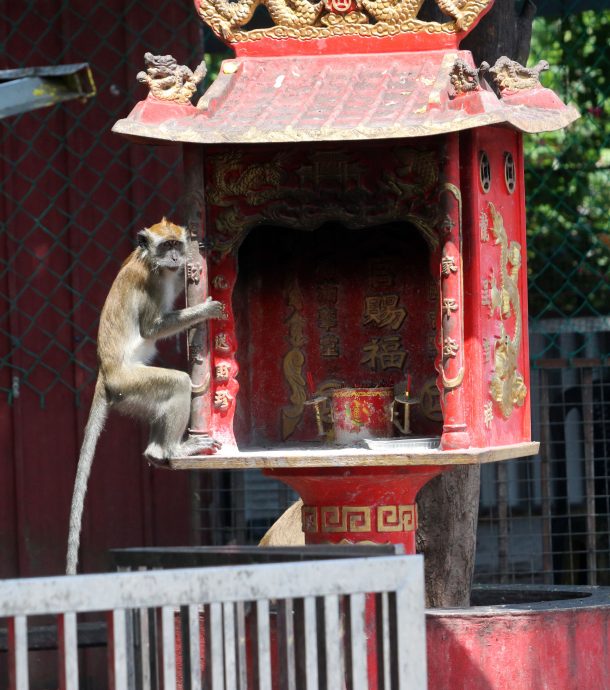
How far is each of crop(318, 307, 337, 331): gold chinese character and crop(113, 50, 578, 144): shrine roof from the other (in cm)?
105

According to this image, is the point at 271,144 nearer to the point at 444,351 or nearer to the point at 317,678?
the point at 444,351

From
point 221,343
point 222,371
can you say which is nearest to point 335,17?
point 221,343

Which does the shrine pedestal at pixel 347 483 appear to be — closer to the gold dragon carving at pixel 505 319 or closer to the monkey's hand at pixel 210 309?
the gold dragon carving at pixel 505 319

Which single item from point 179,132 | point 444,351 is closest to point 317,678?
point 444,351

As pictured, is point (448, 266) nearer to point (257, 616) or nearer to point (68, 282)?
point (257, 616)

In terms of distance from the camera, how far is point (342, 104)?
200 inches

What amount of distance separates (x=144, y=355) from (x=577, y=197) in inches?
124

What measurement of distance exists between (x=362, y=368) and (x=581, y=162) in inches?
109

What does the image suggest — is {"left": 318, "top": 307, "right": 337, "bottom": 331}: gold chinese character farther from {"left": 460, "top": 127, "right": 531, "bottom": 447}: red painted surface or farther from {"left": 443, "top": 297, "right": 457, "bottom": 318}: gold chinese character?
{"left": 443, "top": 297, "right": 457, "bottom": 318}: gold chinese character

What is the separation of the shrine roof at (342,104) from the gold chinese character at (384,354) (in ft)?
3.88

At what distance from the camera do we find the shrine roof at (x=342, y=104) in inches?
191

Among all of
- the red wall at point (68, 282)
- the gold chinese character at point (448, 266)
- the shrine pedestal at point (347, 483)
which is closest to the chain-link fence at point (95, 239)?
the red wall at point (68, 282)

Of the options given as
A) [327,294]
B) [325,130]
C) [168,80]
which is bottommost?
[327,294]

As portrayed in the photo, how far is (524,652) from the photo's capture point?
5.27 meters
